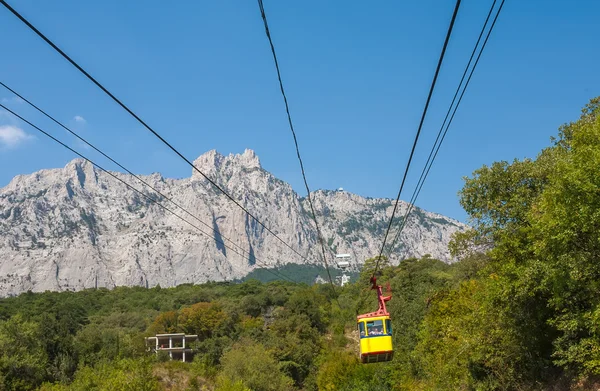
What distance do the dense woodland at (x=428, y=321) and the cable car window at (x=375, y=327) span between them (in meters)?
5.71

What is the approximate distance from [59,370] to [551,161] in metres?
65.0

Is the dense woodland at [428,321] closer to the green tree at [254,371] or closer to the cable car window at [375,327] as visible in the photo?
the green tree at [254,371]

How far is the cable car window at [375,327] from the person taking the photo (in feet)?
82.3

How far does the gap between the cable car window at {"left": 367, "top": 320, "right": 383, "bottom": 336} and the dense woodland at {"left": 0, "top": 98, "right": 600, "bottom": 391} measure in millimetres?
5708

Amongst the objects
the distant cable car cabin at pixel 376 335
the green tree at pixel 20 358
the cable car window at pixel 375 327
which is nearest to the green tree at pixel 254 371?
the green tree at pixel 20 358

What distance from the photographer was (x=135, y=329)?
335ft

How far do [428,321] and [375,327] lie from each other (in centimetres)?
2812

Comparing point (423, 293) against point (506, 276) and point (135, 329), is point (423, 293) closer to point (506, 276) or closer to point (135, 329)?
point (506, 276)

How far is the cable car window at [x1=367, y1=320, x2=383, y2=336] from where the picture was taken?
2509cm

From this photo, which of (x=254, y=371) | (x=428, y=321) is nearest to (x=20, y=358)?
(x=254, y=371)

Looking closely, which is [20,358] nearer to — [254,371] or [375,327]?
[254,371]

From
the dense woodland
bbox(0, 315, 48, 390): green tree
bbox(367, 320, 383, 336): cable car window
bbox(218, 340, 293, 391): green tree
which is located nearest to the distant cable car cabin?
bbox(367, 320, 383, 336): cable car window

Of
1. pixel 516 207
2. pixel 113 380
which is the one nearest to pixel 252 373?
pixel 113 380

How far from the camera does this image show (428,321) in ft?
168
